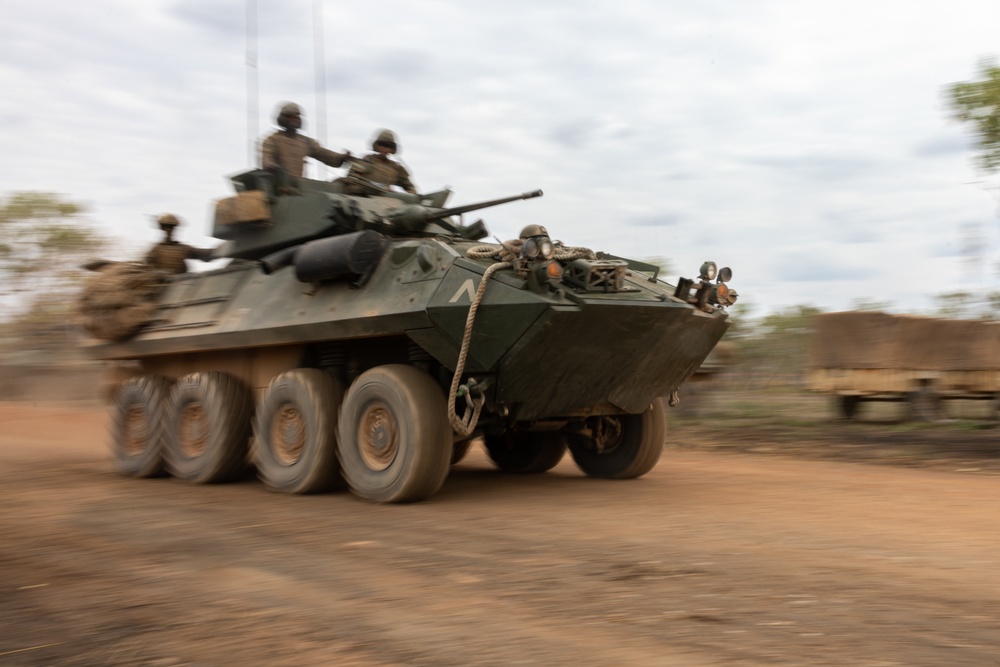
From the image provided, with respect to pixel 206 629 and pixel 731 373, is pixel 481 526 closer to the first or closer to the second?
pixel 206 629

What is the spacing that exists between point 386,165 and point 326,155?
604mm

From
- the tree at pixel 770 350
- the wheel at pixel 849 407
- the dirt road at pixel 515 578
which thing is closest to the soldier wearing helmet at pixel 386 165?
the dirt road at pixel 515 578

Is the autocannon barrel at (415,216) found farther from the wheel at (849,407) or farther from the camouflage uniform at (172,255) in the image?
the wheel at (849,407)

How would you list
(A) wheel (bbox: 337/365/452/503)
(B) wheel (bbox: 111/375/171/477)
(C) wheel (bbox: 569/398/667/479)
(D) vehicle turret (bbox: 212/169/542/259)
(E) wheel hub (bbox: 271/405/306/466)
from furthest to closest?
(B) wheel (bbox: 111/375/171/477) → (C) wheel (bbox: 569/398/667/479) → (D) vehicle turret (bbox: 212/169/542/259) → (E) wheel hub (bbox: 271/405/306/466) → (A) wheel (bbox: 337/365/452/503)

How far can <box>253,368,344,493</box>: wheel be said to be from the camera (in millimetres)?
7828

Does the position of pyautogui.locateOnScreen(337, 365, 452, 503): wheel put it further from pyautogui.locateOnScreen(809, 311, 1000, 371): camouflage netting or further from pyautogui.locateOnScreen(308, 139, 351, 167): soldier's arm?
pyautogui.locateOnScreen(809, 311, 1000, 371): camouflage netting

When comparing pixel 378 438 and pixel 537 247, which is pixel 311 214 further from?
pixel 537 247

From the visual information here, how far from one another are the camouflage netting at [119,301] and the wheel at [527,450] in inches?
145

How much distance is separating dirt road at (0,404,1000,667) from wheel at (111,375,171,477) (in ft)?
5.45

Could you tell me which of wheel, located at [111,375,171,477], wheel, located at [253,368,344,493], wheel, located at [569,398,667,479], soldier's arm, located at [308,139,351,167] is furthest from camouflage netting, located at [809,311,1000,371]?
wheel, located at [111,375,171,477]

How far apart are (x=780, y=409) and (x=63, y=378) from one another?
15.1 meters

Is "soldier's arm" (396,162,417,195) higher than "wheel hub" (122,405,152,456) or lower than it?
higher

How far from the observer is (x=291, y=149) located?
9773 millimetres

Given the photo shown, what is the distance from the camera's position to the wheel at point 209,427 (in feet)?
29.2
